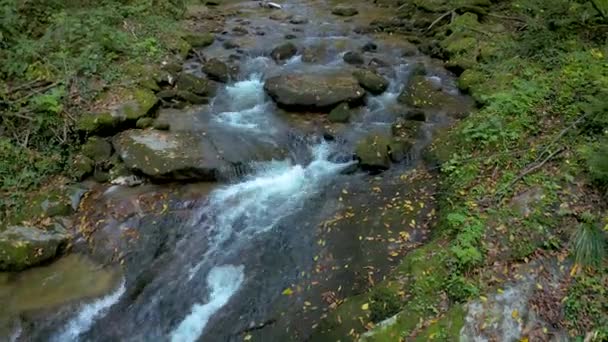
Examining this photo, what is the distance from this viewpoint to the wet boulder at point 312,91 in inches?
406

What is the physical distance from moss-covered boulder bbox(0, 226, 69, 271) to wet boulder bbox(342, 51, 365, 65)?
26.7ft

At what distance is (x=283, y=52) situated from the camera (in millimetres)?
13219

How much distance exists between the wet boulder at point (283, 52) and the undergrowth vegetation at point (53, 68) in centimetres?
279

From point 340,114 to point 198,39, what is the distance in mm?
6145

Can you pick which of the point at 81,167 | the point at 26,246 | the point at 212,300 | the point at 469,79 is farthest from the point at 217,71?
the point at 212,300

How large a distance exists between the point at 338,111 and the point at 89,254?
5445mm

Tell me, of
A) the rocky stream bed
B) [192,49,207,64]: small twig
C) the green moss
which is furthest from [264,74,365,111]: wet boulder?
the green moss

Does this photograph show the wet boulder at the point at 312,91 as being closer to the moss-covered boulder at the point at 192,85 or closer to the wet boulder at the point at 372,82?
the wet boulder at the point at 372,82

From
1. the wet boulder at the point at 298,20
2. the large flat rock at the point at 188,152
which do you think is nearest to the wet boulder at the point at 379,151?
the large flat rock at the point at 188,152

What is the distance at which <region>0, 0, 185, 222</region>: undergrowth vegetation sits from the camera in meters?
8.57

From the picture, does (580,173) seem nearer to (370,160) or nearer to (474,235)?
(474,235)

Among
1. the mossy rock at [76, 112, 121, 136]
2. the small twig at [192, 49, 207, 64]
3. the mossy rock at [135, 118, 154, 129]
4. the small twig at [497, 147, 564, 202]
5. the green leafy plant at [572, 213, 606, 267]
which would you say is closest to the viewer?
the green leafy plant at [572, 213, 606, 267]

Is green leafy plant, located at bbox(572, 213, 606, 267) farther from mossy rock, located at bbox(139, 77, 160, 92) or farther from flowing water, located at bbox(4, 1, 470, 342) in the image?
mossy rock, located at bbox(139, 77, 160, 92)

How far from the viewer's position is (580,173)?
241 inches
